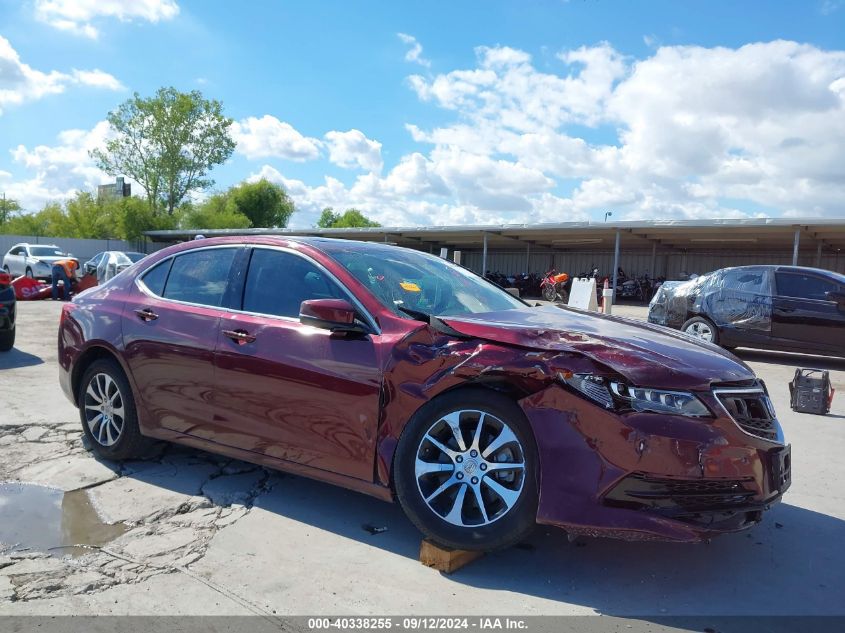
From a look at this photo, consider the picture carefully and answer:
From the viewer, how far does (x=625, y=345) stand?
9.77 feet

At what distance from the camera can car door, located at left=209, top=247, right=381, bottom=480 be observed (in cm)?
326

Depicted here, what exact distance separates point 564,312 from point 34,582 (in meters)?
3.05

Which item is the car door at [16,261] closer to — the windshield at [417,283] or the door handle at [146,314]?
the door handle at [146,314]

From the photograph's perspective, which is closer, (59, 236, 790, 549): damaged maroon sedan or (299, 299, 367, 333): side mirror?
(59, 236, 790, 549): damaged maroon sedan

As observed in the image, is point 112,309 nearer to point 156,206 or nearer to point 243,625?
point 243,625

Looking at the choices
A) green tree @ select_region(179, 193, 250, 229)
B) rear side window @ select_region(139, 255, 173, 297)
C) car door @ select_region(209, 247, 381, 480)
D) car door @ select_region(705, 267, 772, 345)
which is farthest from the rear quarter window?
green tree @ select_region(179, 193, 250, 229)

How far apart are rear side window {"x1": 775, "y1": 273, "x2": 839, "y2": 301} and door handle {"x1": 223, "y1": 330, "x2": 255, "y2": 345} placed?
909cm

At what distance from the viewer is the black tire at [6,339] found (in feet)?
29.6

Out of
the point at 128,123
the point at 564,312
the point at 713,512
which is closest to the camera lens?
the point at 713,512

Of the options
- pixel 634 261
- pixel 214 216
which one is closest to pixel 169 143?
pixel 214 216

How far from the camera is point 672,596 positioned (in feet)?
9.34

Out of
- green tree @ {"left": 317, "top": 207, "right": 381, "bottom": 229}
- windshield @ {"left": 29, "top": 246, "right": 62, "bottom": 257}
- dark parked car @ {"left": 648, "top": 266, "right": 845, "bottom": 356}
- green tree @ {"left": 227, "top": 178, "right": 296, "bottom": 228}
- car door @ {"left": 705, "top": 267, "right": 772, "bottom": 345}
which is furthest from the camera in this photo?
green tree @ {"left": 317, "top": 207, "right": 381, "bottom": 229}

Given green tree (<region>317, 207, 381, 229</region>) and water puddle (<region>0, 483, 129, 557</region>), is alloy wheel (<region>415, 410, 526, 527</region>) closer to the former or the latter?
water puddle (<region>0, 483, 129, 557</region>)

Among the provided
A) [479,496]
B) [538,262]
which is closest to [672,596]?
[479,496]
